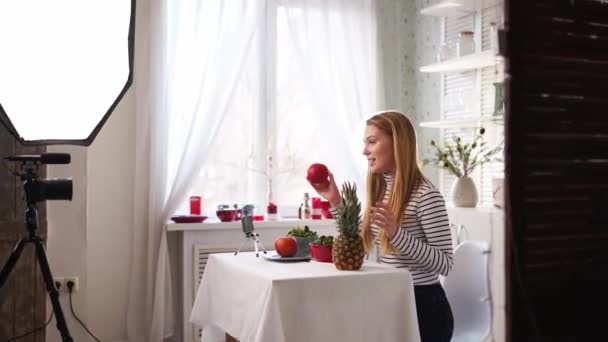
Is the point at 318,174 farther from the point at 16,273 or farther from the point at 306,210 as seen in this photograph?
the point at 306,210

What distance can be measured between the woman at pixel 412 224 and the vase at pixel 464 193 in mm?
1135

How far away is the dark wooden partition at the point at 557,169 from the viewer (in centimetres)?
53

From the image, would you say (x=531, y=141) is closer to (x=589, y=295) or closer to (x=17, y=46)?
(x=589, y=295)

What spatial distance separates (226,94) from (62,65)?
2.10 m

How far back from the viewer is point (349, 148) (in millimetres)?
3881

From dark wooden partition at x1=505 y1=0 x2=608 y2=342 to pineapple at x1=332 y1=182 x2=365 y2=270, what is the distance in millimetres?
1288

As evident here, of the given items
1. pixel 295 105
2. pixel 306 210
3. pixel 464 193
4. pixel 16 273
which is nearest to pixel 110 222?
pixel 16 273

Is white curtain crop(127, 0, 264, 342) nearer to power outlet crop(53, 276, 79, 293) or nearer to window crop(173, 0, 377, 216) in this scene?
window crop(173, 0, 377, 216)

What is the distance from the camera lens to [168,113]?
137 inches

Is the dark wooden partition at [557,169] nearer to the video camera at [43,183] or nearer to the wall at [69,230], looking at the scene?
the video camera at [43,183]

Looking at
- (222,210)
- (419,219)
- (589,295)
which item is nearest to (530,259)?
(589,295)

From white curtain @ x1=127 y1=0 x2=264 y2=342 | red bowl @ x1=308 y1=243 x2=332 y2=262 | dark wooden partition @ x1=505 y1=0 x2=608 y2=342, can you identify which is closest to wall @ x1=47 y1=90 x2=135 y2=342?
white curtain @ x1=127 y1=0 x2=264 y2=342

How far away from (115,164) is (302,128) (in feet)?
3.66

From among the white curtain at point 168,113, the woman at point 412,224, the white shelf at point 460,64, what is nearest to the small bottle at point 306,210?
the white curtain at point 168,113
